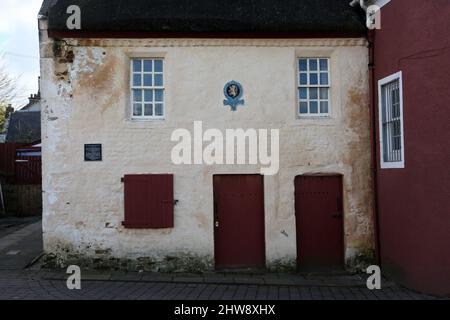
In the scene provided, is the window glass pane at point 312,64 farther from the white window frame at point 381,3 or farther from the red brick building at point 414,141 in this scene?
the white window frame at point 381,3

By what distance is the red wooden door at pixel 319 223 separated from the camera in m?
A: 10.5

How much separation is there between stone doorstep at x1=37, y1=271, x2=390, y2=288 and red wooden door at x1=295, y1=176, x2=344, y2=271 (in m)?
0.43

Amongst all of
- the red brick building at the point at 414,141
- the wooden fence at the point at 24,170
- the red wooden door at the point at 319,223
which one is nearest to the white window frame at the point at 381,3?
the red brick building at the point at 414,141

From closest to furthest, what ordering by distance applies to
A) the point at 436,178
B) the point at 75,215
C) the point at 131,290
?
the point at 436,178 < the point at 131,290 < the point at 75,215

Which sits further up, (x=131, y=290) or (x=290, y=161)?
(x=290, y=161)

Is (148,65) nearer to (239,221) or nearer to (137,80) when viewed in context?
(137,80)

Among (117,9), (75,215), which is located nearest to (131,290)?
(75,215)

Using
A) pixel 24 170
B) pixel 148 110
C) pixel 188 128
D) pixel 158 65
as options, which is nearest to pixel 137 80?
pixel 158 65

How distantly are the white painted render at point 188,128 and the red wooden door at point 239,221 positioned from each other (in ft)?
0.58

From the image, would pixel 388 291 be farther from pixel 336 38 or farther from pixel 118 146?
pixel 118 146

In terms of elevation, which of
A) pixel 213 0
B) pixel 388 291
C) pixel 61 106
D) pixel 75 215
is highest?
pixel 213 0

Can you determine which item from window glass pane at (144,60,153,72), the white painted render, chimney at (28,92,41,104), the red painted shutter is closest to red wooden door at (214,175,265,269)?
the white painted render

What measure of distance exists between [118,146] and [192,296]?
3.36 metres

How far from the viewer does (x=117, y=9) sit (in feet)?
34.0
